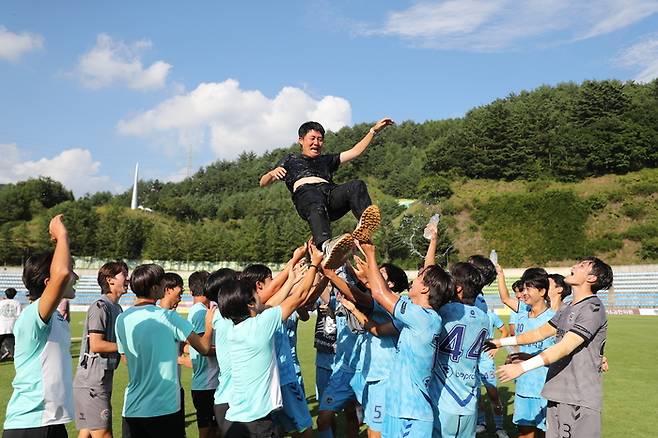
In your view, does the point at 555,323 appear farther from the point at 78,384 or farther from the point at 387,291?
the point at 78,384

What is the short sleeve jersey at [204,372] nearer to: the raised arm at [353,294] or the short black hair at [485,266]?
the raised arm at [353,294]

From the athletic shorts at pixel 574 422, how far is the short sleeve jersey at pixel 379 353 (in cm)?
162

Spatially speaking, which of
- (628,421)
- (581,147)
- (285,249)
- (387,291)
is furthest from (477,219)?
(387,291)

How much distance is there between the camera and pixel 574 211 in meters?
56.2

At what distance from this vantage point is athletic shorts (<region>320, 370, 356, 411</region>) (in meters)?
5.91

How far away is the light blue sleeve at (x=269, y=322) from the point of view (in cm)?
389

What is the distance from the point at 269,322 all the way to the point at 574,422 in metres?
2.84

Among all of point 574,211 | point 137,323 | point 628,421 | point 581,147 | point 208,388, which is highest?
point 581,147

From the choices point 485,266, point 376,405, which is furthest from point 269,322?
point 485,266

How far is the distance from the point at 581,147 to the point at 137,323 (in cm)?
6842

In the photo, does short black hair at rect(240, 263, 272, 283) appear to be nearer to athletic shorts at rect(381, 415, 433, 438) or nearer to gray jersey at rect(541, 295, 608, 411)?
athletic shorts at rect(381, 415, 433, 438)

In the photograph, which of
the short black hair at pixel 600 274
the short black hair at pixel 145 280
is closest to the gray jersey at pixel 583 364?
the short black hair at pixel 600 274

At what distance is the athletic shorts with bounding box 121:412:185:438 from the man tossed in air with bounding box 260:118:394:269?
189 centimetres

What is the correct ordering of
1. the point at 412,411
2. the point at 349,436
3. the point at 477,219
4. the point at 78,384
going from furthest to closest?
the point at 477,219
the point at 349,436
the point at 78,384
the point at 412,411
